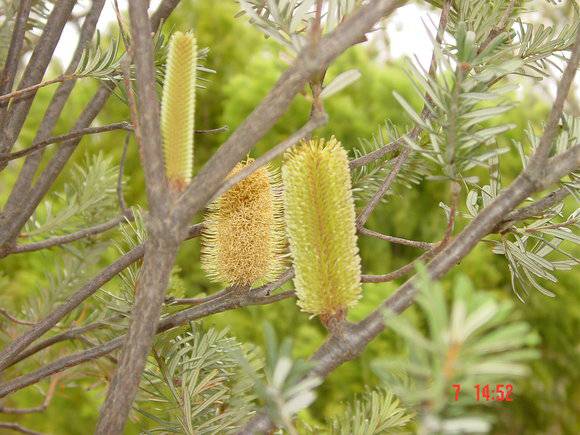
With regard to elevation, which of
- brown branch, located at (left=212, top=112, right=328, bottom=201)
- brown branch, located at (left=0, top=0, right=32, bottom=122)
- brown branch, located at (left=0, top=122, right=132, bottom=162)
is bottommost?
brown branch, located at (left=212, top=112, right=328, bottom=201)

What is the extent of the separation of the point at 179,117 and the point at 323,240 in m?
0.07

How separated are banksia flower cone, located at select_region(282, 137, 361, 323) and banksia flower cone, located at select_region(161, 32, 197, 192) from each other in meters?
0.04

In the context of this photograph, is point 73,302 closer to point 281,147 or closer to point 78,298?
point 78,298

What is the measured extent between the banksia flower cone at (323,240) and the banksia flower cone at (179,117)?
0.14 ft

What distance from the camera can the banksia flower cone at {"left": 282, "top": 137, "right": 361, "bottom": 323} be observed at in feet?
0.80

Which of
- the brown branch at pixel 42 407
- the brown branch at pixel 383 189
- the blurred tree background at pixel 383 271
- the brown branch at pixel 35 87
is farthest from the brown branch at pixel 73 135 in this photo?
the blurred tree background at pixel 383 271

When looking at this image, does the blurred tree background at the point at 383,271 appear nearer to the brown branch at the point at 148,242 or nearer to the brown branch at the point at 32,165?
the brown branch at the point at 32,165

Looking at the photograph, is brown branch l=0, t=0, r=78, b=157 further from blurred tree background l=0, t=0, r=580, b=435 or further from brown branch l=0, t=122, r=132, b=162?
blurred tree background l=0, t=0, r=580, b=435

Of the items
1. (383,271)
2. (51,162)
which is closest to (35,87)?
(51,162)

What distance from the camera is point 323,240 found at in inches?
9.6

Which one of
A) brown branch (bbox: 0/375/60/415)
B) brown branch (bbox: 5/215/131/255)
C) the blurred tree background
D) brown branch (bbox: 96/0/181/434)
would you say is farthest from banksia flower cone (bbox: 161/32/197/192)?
the blurred tree background

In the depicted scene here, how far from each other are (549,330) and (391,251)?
44 cm

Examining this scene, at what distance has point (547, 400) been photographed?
64.2 inches

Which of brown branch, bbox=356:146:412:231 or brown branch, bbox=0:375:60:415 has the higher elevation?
brown branch, bbox=356:146:412:231
